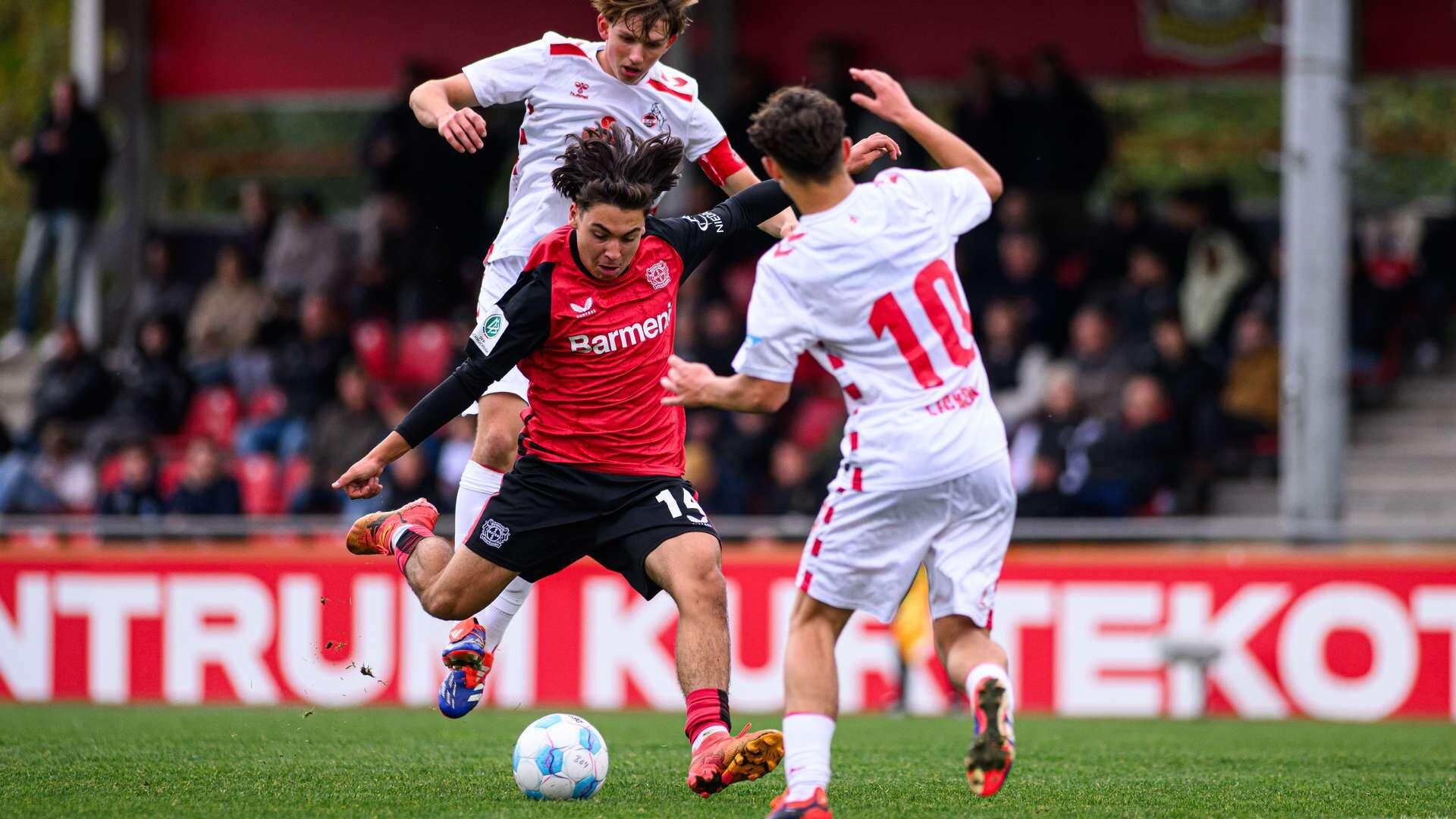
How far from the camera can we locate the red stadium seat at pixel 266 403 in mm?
15773

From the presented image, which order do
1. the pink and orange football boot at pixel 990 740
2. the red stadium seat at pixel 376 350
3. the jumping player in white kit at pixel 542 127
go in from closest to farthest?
the pink and orange football boot at pixel 990 740 → the jumping player in white kit at pixel 542 127 → the red stadium seat at pixel 376 350

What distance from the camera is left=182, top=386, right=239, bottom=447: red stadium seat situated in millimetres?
16297

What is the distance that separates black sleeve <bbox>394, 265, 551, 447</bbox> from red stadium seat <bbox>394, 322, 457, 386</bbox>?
9.30 m

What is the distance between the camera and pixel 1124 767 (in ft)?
24.9

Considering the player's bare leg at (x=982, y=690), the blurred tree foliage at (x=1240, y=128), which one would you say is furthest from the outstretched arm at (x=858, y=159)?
the blurred tree foliage at (x=1240, y=128)

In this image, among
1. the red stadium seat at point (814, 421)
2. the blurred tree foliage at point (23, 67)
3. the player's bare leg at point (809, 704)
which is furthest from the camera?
the blurred tree foliage at point (23, 67)

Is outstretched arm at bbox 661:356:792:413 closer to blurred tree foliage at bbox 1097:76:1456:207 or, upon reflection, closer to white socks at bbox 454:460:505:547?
white socks at bbox 454:460:505:547

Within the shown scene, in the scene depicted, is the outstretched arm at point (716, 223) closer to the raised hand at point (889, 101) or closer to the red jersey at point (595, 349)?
the red jersey at point (595, 349)

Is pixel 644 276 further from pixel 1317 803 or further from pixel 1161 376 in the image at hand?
pixel 1161 376

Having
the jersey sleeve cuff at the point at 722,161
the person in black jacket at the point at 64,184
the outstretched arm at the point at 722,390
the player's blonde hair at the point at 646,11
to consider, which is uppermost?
the person in black jacket at the point at 64,184

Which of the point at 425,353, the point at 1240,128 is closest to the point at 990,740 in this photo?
the point at 425,353

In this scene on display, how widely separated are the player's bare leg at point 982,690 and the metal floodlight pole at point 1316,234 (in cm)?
751

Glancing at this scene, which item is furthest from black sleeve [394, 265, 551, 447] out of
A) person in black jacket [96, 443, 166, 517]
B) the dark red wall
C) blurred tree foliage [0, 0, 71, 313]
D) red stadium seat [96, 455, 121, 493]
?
blurred tree foliage [0, 0, 71, 313]

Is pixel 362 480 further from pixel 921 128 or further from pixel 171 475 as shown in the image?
pixel 171 475
